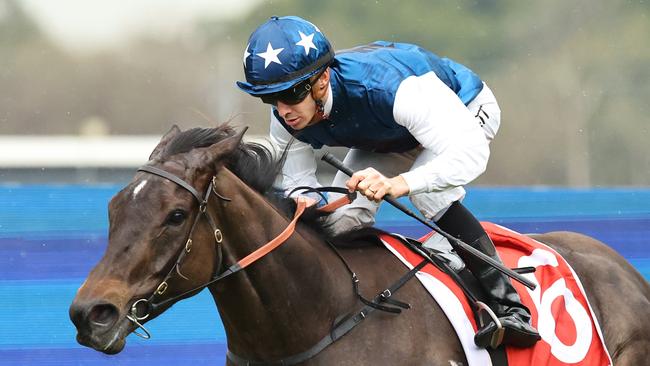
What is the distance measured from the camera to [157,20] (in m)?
6.70

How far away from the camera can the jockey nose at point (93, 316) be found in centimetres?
258

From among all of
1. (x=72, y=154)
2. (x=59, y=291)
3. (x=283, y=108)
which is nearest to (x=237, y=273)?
(x=283, y=108)

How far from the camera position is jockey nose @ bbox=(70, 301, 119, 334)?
2.58 metres

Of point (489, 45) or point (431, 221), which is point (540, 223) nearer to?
point (489, 45)

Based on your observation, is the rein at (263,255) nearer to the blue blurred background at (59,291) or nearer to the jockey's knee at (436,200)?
the jockey's knee at (436,200)

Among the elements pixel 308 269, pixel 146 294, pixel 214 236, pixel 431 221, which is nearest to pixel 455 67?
pixel 431 221

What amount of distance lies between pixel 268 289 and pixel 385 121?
680 mm

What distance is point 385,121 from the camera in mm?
3279

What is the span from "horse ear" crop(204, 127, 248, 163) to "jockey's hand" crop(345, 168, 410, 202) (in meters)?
0.35

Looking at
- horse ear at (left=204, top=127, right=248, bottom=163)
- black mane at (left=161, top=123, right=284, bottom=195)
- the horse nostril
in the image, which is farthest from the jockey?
the horse nostril

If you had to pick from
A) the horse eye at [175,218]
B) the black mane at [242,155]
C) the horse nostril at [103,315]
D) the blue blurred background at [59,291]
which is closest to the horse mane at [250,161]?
the black mane at [242,155]

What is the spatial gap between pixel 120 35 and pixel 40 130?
90 cm

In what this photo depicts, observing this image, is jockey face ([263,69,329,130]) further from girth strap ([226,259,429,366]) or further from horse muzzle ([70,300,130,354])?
horse muzzle ([70,300,130,354])

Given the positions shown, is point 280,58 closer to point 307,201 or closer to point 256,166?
point 256,166
